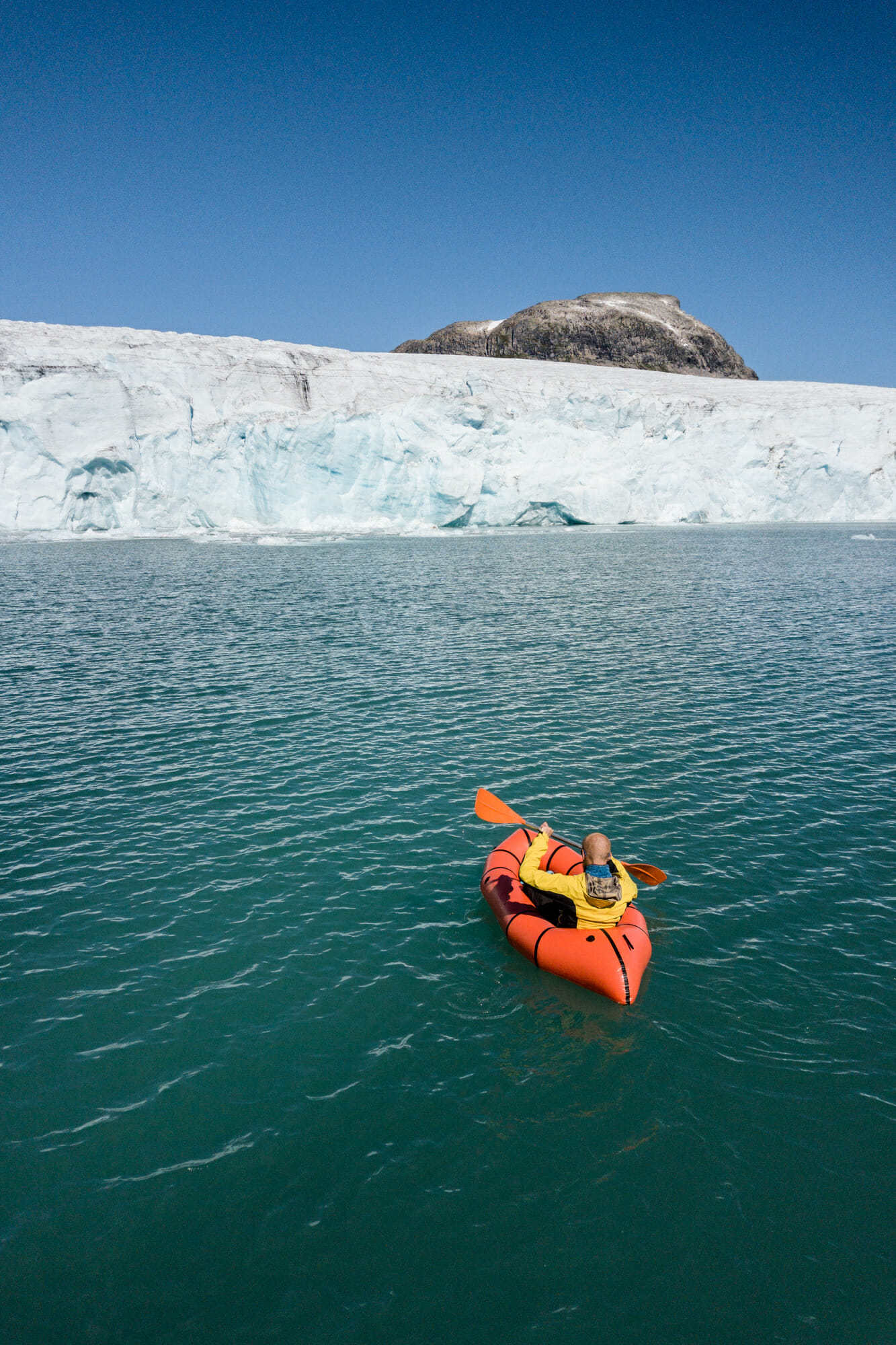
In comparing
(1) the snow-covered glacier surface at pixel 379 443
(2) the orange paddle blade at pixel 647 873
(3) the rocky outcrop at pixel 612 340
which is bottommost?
(2) the orange paddle blade at pixel 647 873

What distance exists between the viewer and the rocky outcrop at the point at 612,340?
325 ft

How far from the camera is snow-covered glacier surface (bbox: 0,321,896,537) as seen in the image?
157 ft

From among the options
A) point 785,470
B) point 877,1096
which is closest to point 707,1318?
point 877,1096

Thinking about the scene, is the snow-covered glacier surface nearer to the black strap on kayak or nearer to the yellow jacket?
the yellow jacket

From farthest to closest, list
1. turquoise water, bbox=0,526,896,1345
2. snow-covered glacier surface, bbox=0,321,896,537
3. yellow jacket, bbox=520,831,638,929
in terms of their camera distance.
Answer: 1. snow-covered glacier surface, bbox=0,321,896,537
2. yellow jacket, bbox=520,831,638,929
3. turquoise water, bbox=0,526,896,1345

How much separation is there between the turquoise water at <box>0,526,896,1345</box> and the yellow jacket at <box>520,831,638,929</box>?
0.66 meters

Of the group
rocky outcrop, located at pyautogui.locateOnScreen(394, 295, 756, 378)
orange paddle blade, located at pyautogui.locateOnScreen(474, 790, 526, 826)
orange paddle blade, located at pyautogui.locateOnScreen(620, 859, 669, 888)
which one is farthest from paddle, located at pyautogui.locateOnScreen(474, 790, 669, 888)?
rocky outcrop, located at pyautogui.locateOnScreen(394, 295, 756, 378)

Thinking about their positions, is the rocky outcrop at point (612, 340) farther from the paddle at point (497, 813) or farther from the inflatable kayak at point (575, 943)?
the inflatable kayak at point (575, 943)

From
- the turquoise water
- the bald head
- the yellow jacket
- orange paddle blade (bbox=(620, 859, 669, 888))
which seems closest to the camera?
the turquoise water

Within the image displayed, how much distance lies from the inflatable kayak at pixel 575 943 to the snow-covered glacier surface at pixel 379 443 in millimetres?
44505

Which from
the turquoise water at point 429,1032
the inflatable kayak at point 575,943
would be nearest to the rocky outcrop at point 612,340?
the turquoise water at point 429,1032

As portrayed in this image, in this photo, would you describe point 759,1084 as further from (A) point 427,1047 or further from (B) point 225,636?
(B) point 225,636

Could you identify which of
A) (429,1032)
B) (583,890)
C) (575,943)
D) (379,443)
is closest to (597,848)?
(583,890)

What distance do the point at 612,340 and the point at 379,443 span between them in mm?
62289
